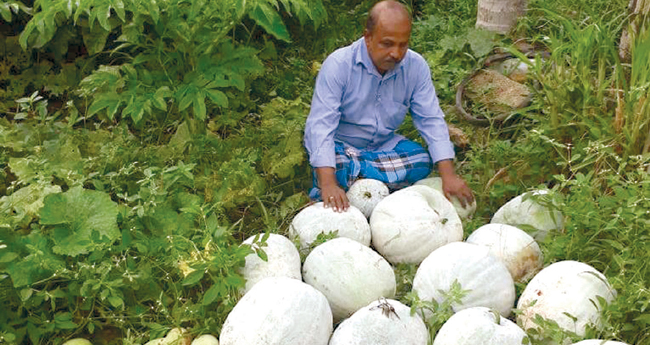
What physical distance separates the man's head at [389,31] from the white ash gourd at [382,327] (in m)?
1.41

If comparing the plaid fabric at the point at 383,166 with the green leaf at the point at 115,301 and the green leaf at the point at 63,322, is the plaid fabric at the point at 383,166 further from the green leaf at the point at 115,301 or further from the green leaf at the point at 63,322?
the green leaf at the point at 63,322

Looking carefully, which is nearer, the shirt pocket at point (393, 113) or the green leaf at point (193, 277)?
the green leaf at point (193, 277)

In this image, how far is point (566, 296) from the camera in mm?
3082

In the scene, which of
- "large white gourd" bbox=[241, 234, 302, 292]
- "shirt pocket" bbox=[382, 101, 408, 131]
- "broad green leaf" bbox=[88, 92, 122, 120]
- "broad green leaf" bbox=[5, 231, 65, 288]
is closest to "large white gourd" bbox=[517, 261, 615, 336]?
"large white gourd" bbox=[241, 234, 302, 292]

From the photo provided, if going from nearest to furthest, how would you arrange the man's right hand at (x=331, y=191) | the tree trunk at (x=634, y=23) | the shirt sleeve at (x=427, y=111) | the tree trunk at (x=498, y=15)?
1. the man's right hand at (x=331, y=191)
2. the tree trunk at (x=634, y=23)
3. the shirt sleeve at (x=427, y=111)
4. the tree trunk at (x=498, y=15)

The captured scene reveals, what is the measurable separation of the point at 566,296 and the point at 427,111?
1.52 metres

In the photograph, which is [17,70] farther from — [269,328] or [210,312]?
[269,328]

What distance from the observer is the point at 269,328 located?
2965 millimetres

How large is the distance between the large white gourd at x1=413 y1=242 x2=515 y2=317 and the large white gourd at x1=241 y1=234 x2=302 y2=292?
0.53m

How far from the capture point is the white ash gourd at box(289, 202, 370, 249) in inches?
144

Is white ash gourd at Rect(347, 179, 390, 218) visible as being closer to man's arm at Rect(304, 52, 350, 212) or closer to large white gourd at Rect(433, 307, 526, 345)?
man's arm at Rect(304, 52, 350, 212)

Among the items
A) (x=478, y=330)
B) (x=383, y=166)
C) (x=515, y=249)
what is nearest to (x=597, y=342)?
(x=478, y=330)

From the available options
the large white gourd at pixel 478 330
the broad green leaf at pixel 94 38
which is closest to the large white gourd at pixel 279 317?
the large white gourd at pixel 478 330

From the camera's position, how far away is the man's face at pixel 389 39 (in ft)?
12.6
